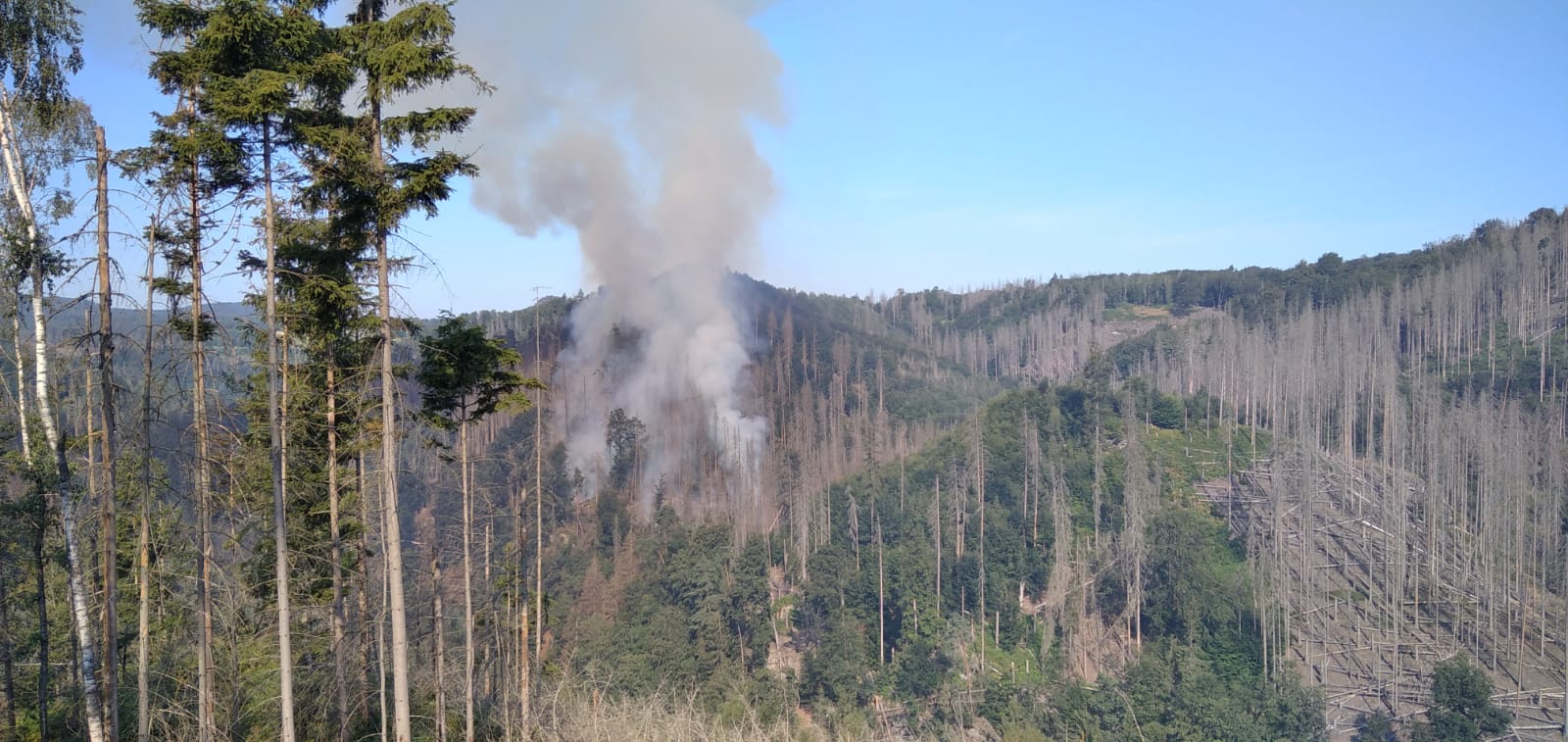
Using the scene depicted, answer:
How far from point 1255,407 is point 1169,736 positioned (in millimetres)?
36328

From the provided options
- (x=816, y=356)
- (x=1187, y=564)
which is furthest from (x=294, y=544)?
(x=816, y=356)

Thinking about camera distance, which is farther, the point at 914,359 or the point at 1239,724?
the point at 914,359

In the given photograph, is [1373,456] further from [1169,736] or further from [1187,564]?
[1169,736]

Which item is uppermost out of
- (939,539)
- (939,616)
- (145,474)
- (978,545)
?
(145,474)

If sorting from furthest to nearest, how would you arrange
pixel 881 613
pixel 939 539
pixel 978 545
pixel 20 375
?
pixel 978 545 → pixel 939 539 → pixel 881 613 → pixel 20 375

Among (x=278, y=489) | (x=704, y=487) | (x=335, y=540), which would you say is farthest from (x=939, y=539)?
(x=278, y=489)

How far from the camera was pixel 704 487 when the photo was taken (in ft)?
205

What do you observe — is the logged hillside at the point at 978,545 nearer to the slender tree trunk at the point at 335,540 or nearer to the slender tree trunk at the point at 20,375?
the slender tree trunk at the point at 335,540

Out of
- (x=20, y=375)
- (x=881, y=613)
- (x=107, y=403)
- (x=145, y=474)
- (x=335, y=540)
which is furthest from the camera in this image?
(x=881, y=613)

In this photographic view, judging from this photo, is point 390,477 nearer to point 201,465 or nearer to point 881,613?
point 201,465

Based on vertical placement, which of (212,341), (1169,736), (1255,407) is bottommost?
(1169,736)

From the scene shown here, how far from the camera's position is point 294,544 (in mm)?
13961

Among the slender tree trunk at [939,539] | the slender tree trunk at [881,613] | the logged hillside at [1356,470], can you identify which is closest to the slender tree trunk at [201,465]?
the slender tree trunk at [881,613]

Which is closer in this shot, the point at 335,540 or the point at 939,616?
the point at 335,540
